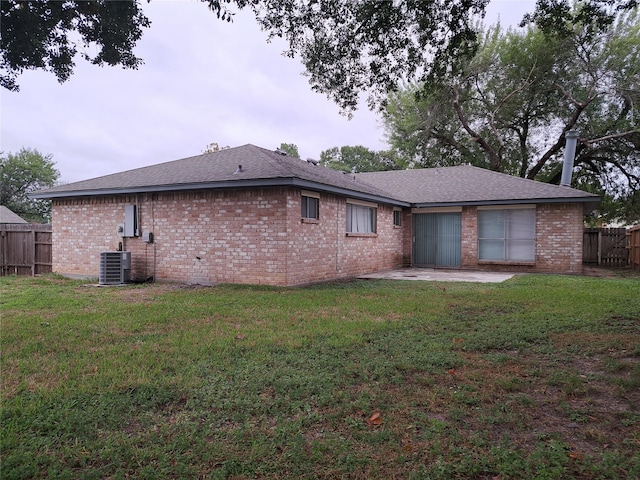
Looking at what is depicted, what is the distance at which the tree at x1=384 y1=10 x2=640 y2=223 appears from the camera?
21047mm

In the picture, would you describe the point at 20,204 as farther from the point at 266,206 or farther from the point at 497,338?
the point at 497,338

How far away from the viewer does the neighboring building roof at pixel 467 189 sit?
45.1 feet

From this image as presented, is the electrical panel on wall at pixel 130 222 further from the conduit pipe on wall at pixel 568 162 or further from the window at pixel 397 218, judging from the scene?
the conduit pipe on wall at pixel 568 162

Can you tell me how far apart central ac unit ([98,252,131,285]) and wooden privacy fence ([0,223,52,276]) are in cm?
402

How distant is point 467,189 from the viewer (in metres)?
15.8

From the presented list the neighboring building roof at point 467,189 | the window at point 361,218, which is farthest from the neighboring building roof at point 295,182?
the window at point 361,218

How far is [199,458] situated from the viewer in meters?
2.44

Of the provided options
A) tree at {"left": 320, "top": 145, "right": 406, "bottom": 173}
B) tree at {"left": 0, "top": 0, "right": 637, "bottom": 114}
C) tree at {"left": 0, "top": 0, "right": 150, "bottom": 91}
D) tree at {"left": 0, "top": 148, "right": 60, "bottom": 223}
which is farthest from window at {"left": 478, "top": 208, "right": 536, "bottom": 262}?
tree at {"left": 0, "top": 148, "right": 60, "bottom": 223}

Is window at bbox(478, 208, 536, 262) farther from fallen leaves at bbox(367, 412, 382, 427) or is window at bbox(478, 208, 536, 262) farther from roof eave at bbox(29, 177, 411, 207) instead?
fallen leaves at bbox(367, 412, 382, 427)

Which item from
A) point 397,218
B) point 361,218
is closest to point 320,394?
point 361,218

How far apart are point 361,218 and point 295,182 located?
436 centimetres

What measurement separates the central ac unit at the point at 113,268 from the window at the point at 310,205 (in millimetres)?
4812

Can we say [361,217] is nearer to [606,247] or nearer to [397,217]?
[397,217]

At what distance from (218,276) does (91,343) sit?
18.6 ft
